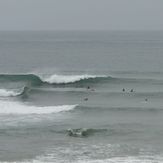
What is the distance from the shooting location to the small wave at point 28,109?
3966 cm

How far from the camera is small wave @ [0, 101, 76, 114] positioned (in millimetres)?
39656

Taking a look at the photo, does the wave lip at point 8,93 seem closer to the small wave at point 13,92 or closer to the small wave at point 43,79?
the small wave at point 13,92

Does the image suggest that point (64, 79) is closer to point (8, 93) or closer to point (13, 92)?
point (13, 92)

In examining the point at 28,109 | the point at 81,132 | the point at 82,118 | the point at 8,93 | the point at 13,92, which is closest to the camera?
the point at 81,132

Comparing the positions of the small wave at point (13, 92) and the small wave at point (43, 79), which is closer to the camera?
the small wave at point (13, 92)

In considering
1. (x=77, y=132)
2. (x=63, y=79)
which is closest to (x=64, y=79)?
(x=63, y=79)

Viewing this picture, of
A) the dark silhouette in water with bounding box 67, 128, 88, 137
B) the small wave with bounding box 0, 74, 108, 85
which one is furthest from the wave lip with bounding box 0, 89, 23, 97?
the dark silhouette in water with bounding box 67, 128, 88, 137

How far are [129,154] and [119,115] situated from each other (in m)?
12.5

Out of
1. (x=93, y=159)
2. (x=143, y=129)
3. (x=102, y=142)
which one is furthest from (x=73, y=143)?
(x=143, y=129)

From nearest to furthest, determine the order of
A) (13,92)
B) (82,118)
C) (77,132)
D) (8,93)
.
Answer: (77,132) → (82,118) → (8,93) → (13,92)

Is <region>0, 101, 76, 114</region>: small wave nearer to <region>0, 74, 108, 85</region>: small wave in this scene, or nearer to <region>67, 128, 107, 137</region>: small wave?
<region>67, 128, 107, 137</region>: small wave

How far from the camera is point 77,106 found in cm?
4262

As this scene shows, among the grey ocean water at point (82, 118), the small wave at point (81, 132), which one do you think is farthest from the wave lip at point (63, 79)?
the small wave at point (81, 132)

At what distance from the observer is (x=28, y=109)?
40969 millimetres
